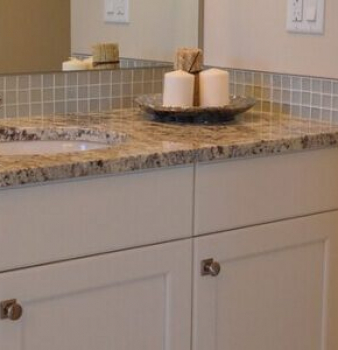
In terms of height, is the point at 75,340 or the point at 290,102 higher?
the point at 290,102

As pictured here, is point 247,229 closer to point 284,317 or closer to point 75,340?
point 284,317

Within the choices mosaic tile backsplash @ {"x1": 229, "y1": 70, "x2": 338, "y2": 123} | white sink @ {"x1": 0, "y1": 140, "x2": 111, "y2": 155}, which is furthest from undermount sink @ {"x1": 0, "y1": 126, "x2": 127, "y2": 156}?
mosaic tile backsplash @ {"x1": 229, "y1": 70, "x2": 338, "y2": 123}

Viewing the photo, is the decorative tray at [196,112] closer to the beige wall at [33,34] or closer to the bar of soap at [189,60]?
the bar of soap at [189,60]

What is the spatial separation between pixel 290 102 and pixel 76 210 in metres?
0.76

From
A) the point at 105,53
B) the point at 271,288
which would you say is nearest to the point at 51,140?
the point at 105,53

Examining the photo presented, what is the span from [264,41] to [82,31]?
0.43m

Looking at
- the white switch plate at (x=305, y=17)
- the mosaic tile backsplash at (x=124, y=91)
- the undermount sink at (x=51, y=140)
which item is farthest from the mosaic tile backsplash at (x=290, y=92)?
the undermount sink at (x=51, y=140)

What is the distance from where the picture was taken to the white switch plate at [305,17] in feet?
6.66

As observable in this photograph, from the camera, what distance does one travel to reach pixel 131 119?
2.08 m

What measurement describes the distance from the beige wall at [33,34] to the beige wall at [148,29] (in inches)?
2.2

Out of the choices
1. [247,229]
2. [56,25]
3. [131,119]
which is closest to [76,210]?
[247,229]

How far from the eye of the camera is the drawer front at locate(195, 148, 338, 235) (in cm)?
176

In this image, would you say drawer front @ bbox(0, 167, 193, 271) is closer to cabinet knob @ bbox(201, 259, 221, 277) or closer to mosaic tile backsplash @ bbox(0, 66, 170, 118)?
cabinet knob @ bbox(201, 259, 221, 277)

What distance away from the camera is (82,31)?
2.13 meters
